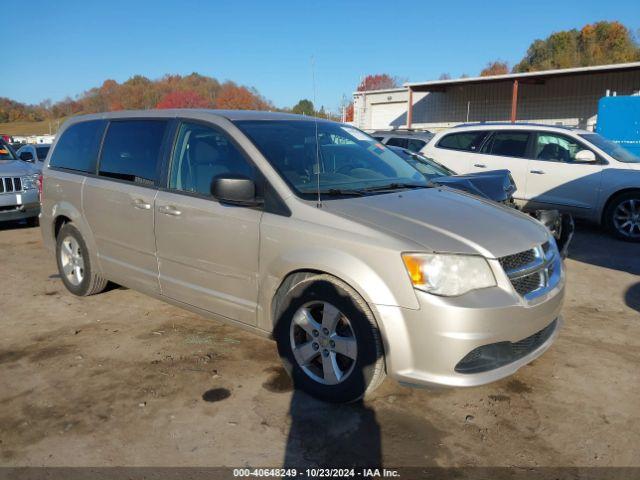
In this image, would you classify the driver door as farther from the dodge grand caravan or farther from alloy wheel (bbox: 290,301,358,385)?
alloy wheel (bbox: 290,301,358,385)

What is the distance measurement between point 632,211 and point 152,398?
794 cm

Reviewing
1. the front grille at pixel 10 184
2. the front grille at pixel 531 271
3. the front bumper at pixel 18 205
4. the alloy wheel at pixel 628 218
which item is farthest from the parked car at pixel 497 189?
the front grille at pixel 10 184

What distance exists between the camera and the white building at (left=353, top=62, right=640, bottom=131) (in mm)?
26156

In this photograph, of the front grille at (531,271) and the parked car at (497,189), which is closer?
the front grille at (531,271)

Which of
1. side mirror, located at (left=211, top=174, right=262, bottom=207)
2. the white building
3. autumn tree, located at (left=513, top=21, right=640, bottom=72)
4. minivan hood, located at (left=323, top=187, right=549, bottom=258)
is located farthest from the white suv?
autumn tree, located at (left=513, top=21, right=640, bottom=72)

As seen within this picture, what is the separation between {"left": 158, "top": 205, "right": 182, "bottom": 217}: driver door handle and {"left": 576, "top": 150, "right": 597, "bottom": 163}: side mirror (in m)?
7.26

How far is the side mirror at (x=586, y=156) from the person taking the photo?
869cm

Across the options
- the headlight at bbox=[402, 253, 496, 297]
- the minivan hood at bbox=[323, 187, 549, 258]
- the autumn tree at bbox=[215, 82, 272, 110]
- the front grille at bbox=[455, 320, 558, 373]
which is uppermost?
the autumn tree at bbox=[215, 82, 272, 110]

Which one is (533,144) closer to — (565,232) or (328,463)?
(565,232)

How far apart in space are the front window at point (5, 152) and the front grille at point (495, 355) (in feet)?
32.9

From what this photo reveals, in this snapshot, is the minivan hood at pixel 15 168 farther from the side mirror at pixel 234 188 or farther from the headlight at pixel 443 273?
the headlight at pixel 443 273

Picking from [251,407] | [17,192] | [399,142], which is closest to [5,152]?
[17,192]

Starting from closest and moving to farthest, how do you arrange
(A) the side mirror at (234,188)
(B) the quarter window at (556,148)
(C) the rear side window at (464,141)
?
(A) the side mirror at (234,188) < (B) the quarter window at (556,148) < (C) the rear side window at (464,141)

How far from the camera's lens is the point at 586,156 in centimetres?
872
